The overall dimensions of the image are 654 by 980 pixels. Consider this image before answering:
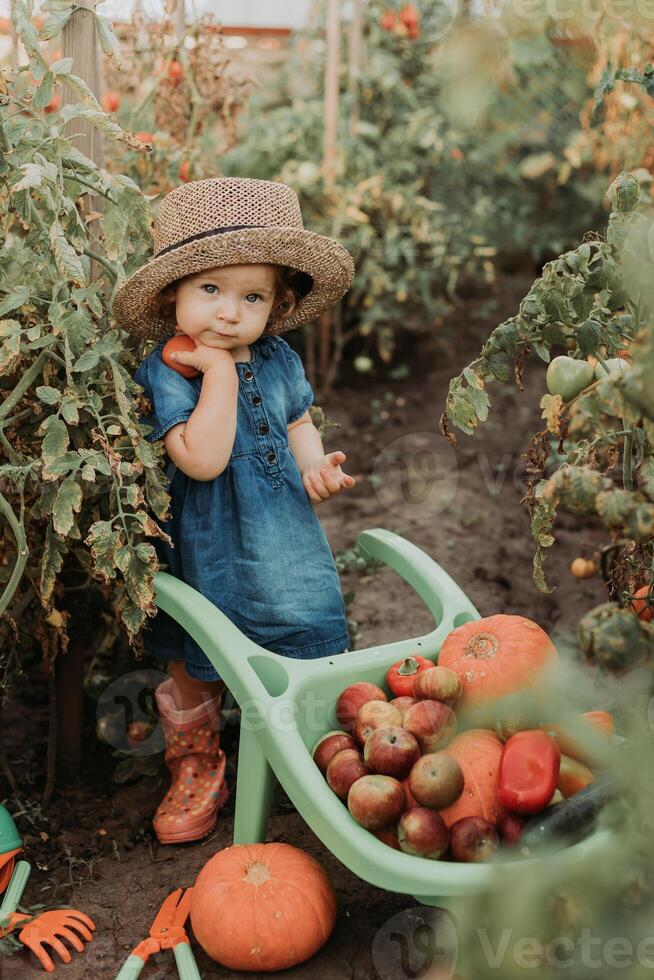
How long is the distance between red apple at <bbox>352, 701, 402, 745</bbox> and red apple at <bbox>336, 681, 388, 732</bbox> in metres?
0.04

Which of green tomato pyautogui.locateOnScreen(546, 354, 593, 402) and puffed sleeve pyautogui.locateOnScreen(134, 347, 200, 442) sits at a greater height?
green tomato pyautogui.locateOnScreen(546, 354, 593, 402)

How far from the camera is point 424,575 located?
2.05 m

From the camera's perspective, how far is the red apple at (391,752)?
1557 mm

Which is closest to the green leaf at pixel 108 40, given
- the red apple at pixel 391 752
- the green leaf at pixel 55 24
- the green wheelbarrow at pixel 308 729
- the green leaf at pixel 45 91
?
the green leaf at pixel 55 24

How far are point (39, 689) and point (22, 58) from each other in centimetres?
244

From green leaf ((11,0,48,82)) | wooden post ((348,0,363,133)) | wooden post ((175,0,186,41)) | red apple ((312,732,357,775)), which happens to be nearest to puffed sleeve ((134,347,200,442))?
green leaf ((11,0,48,82))

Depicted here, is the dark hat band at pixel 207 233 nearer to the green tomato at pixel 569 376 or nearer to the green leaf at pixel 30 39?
the green leaf at pixel 30 39

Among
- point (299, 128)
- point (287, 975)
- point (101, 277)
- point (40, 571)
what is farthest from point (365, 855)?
point (299, 128)

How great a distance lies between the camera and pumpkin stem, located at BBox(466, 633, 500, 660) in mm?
1720

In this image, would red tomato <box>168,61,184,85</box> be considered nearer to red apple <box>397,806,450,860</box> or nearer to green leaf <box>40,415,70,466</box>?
green leaf <box>40,415,70,466</box>

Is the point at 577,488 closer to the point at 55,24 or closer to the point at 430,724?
the point at 430,724

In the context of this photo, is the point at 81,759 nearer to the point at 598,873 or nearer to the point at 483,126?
the point at 598,873

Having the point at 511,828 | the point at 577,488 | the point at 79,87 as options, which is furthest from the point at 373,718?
the point at 79,87

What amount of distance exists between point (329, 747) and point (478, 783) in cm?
25
